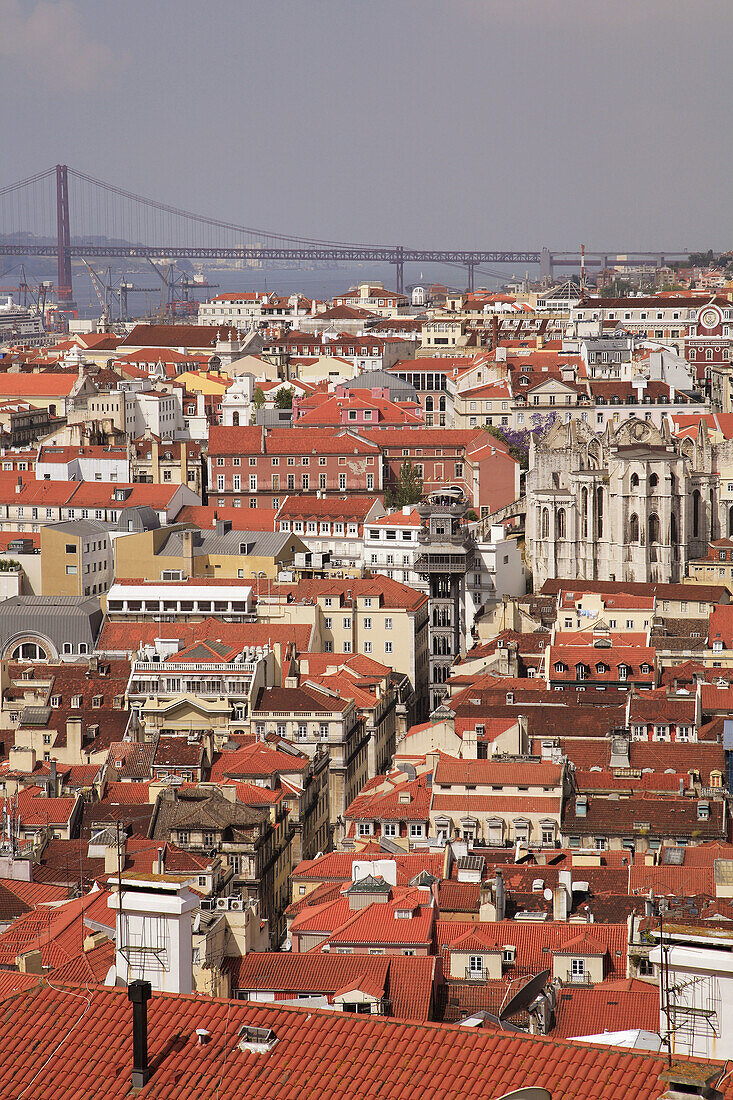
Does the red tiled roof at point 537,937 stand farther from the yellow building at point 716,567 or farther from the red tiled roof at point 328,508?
the red tiled roof at point 328,508

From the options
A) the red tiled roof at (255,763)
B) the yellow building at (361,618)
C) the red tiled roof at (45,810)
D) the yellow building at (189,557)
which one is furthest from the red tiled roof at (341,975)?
the yellow building at (189,557)

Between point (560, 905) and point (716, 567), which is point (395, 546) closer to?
point (716, 567)

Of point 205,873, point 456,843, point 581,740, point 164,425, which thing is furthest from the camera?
point 164,425

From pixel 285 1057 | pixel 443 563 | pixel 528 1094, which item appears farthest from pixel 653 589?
pixel 528 1094

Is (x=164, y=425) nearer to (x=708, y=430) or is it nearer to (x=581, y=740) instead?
(x=708, y=430)

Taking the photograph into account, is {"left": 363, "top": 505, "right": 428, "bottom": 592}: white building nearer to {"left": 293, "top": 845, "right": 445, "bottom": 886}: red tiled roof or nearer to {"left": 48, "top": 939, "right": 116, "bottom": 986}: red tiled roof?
{"left": 293, "top": 845, "right": 445, "bottom": 886}: red tiled roof

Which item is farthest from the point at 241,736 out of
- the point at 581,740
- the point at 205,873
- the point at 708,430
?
the point at 708,430
